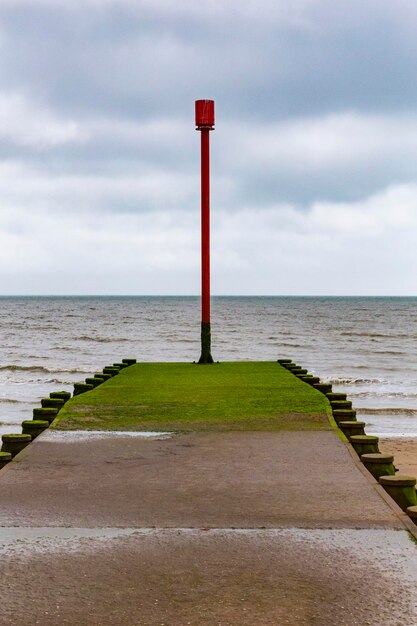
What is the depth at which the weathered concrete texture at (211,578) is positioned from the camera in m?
4.87

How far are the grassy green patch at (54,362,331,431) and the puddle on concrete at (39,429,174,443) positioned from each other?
0.29m

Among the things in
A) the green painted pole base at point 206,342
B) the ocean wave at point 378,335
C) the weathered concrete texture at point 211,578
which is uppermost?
the green painted pole base at point 206,342

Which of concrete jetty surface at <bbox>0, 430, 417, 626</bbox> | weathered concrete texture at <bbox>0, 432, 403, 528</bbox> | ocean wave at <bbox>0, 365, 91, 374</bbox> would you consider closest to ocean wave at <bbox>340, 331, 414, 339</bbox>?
ocean wave at <bbox>0, 365, 91, 374</bbox>

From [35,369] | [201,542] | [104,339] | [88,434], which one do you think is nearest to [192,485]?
[201,542]

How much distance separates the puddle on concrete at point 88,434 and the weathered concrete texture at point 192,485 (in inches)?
6.0

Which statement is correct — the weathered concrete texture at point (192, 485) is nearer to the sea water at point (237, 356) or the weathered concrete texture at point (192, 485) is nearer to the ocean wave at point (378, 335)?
the sea water at point (237, 356)

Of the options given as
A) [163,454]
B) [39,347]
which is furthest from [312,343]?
[163,454]

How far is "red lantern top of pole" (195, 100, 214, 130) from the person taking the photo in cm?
2023

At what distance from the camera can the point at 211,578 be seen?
545cm

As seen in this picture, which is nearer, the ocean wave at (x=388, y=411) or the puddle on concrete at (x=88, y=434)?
the puddle on concrete at (x=88, y=434)

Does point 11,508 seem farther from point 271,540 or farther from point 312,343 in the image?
point 312,343

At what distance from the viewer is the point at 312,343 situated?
61.0m

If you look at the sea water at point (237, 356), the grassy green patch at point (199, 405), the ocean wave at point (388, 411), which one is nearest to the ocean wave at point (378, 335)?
the sea water at point (237, 356)

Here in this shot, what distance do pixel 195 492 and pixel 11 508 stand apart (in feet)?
5.24
